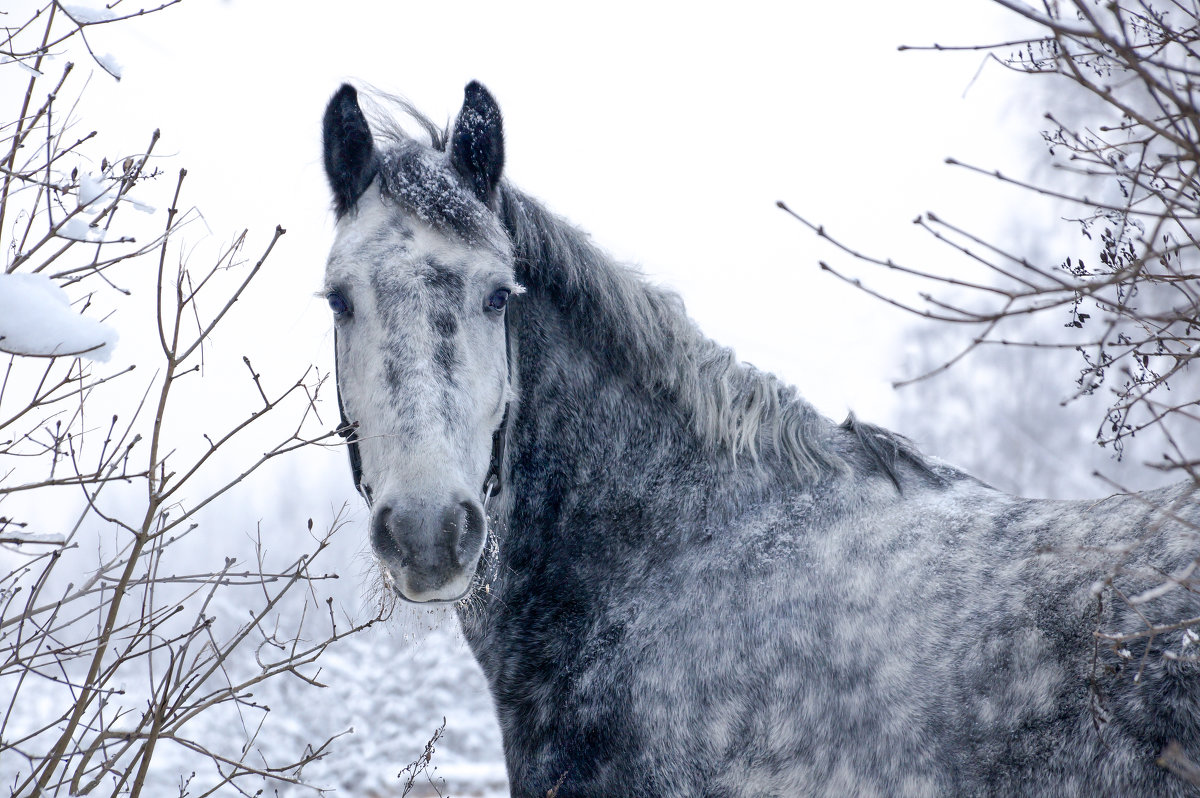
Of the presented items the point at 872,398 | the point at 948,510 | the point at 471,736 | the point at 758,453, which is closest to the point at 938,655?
the point at 948,510

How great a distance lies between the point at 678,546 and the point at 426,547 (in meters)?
0.91

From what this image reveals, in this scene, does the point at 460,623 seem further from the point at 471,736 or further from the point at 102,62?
the point at 471,736

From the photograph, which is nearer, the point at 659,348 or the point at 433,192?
the point at 433,192

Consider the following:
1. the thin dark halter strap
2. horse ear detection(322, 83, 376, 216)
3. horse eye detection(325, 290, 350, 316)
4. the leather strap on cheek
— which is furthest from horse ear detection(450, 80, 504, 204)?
the leather strap on cheek

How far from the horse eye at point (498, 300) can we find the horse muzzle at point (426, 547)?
727mm

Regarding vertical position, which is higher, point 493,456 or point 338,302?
point 338,302

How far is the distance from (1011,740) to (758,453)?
1171mm

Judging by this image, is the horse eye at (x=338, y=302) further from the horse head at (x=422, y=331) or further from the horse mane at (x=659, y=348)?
the horse mane at (x=659, y=348)

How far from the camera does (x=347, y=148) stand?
2.95m

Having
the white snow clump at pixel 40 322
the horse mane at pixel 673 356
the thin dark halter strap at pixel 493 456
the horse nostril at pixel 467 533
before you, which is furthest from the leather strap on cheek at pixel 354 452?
the white snow clump at pixel 40 322

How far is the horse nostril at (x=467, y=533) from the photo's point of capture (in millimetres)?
2334

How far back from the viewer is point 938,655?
2.31 m

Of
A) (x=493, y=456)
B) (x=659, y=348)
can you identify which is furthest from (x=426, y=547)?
(x=659, y=348)

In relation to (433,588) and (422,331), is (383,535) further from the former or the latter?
(422,331)
